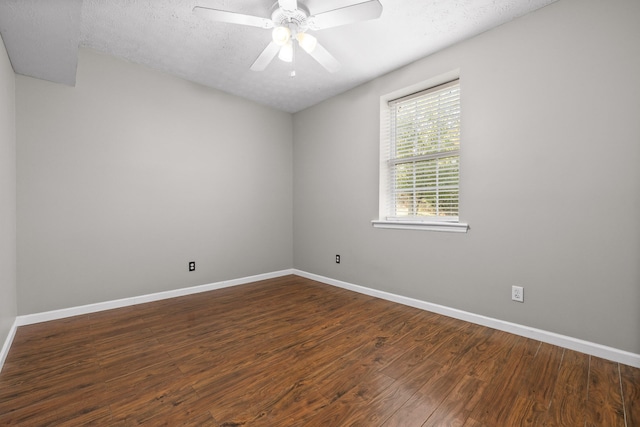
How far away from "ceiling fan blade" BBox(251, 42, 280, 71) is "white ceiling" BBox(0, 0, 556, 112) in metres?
0.27

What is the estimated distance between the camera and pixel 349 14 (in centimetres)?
177

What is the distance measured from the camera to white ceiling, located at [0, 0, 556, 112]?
1.94m

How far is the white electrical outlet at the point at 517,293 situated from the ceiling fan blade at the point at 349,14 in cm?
221

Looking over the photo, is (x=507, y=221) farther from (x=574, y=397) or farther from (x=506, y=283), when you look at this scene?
(x=574, y=397)

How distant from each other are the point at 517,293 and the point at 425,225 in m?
0.92

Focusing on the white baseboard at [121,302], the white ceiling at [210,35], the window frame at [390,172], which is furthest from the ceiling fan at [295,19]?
the white baseboard at [121,302]

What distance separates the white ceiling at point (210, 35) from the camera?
1938 millimetres

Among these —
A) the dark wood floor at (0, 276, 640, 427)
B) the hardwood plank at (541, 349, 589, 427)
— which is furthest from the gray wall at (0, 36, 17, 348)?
the hardwood plank at (541, 349, 589, 427)

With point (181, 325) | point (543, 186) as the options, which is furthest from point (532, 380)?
point (181, 325)

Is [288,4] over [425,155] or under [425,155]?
over

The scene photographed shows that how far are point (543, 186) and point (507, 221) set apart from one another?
0.35 metres

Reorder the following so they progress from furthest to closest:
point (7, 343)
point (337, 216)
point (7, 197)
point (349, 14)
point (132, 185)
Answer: point (337, 216), point (132, 185), point (7, 197), point (7, 343), point (349, 14)

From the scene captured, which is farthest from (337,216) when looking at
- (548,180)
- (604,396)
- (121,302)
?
(604,396)

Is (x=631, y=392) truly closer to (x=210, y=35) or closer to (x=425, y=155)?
(x=425, y=155)
